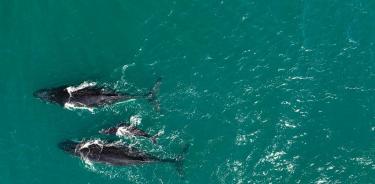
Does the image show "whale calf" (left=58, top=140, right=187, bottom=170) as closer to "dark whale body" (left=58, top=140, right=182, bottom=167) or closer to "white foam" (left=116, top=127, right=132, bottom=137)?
"dark whale body" (left=58, top=140, right=182, bottom=167)

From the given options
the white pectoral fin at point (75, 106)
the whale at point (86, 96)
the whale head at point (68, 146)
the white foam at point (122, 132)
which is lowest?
the whale head at point (68, 146)

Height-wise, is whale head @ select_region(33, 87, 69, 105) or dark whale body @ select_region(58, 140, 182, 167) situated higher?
whale head @ select_region(33, 87, 69, 105)

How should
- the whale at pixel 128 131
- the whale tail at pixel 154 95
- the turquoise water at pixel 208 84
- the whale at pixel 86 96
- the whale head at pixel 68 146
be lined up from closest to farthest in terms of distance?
the turquoise water at pixel 208 84 < the whale tail at pixel 154 95 < the whale at pixel 86 96 < the whale at pixel 128 131 < the whale head at pixel 68 146

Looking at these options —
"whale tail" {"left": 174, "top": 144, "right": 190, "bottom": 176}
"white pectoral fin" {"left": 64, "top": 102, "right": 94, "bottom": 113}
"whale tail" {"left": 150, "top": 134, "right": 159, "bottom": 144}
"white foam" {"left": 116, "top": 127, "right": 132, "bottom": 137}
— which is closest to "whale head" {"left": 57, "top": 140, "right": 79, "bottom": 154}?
"white pectoral fin" {"left": 64, "top": 102, "right": 94, "bottom": 113}

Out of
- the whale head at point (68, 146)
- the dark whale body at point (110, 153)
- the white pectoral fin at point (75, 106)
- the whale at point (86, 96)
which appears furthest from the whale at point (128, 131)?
the whale head at point (68, 146)

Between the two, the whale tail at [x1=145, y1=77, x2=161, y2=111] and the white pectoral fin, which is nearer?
the whale tail at [x1=145, y1=77, x2=161, y2=111]

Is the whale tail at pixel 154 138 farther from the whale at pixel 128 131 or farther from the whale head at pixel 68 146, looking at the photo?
the whale head at pixel 68 146

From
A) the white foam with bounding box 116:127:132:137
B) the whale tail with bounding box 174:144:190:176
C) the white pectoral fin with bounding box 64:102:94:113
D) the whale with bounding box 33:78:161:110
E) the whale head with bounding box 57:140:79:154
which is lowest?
the whale tail with bounding box 174:144:190:176
